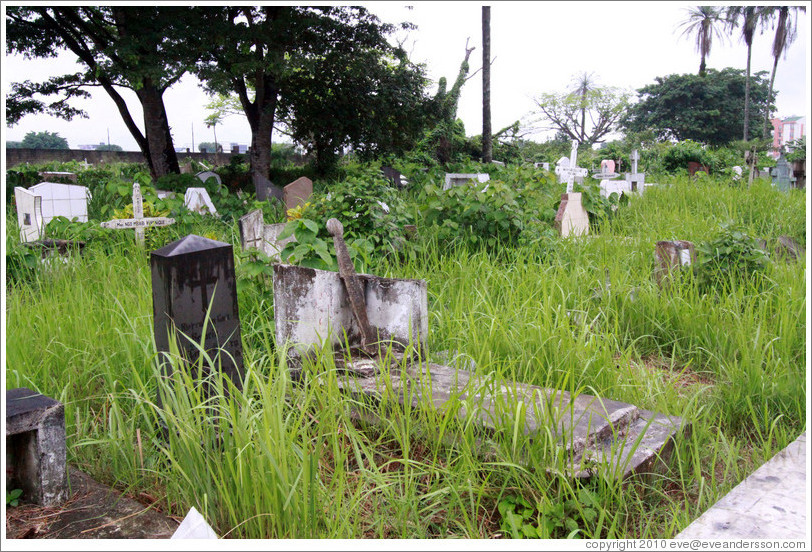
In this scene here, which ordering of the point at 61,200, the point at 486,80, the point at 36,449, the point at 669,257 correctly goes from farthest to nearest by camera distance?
the point at 486,80 → the point at 61,200 → the point at 669,257 → the point at 36,449

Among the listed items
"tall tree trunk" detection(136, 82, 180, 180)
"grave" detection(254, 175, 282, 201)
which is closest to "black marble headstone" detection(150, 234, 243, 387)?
"grave" detection(254, 175, 282, 201)

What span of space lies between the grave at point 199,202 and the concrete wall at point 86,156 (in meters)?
13.8

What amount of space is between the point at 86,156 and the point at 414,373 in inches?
1064

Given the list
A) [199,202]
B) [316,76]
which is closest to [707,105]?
[316,76]

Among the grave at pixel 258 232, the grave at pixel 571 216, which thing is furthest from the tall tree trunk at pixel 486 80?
the grave at pixel 258 232

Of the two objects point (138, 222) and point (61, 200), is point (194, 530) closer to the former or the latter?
point (138, 222)

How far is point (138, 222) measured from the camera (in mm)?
5910

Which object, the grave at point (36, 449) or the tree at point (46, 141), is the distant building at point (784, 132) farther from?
the tree at point (46, 141)

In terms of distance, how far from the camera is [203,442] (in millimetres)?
1913

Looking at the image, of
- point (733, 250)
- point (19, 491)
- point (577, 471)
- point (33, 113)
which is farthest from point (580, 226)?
point (33, 113)

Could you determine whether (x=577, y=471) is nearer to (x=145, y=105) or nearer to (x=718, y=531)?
(x=718, y=531)

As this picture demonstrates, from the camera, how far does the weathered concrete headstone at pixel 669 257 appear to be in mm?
4484

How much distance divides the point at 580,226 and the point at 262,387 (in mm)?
5405

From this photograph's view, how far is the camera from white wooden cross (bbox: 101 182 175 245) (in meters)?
5.75
